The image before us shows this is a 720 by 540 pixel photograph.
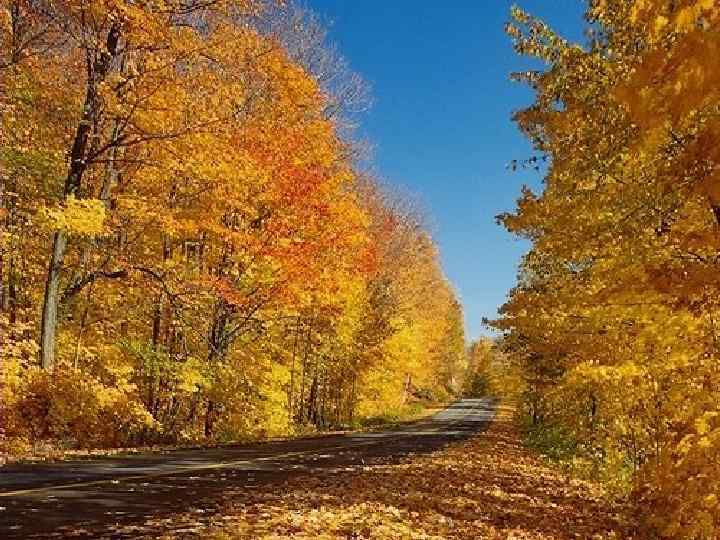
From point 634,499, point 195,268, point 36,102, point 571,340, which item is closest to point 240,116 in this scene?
point 195,268

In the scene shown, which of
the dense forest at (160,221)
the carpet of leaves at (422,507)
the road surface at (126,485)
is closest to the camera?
the road surface at (126,485)

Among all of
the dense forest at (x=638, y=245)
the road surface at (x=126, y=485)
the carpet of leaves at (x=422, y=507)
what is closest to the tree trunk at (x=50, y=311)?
the road surface at (x=126, y=485)

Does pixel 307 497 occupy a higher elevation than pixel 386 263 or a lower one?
lower

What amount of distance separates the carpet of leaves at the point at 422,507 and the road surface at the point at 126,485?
0.67 metres

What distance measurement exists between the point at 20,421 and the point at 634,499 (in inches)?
485

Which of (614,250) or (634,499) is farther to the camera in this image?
(634,499)

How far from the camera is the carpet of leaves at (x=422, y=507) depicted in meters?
7.39

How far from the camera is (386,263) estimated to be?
3825cm

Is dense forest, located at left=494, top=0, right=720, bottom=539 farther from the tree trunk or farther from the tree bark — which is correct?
the tree trunk

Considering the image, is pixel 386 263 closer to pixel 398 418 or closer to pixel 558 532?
pixel 398 418

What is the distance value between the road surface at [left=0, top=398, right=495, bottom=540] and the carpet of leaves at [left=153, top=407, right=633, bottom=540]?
67cm

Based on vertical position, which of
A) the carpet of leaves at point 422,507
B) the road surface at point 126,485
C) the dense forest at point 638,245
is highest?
the dense forest at point 638,245

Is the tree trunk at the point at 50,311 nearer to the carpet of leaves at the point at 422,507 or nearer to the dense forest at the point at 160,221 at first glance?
the dense forest at the point at 160,221

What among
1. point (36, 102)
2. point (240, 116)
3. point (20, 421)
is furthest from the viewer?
point (240, 116)
